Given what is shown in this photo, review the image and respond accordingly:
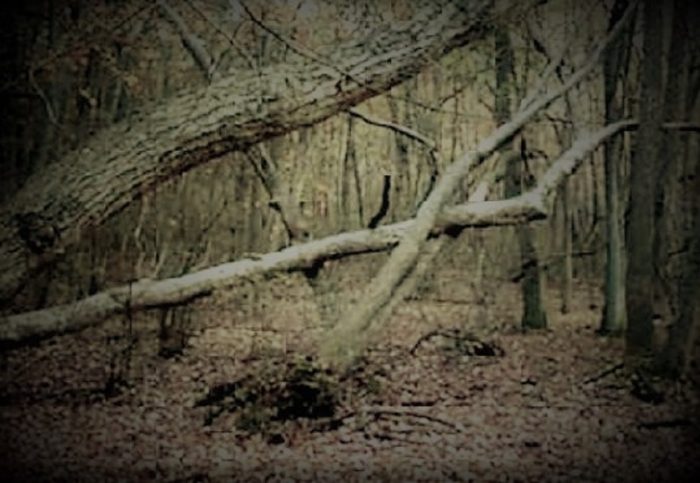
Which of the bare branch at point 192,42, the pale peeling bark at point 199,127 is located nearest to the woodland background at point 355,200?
the bare branch at point 192,42

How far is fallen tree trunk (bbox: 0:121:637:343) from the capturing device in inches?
137

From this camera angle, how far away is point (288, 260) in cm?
416

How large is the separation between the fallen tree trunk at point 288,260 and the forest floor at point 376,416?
0.27 m

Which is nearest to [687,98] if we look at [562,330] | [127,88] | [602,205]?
[602,205]

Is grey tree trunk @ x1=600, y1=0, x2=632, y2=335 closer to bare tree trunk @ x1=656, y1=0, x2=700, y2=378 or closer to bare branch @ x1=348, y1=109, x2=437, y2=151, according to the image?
bare tree trunk @ x1=656, y1=0, x2=700, y2=378

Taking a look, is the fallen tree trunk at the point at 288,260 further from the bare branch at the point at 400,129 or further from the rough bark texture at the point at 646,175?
the bare branch at the point at 400,129

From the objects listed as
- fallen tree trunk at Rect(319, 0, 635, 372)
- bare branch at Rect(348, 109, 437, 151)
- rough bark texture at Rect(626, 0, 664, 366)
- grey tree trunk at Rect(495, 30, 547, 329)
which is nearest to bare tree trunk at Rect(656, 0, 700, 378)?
rough bark texture at Rect(626, 0, 664, 366)

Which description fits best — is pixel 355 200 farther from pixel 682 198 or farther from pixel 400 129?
pixel 682 198

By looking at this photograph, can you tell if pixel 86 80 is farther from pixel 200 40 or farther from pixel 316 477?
pixel 316 477

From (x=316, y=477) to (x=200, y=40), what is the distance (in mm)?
3378

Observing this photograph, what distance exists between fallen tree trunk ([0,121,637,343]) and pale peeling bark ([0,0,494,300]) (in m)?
Answer: 0.53

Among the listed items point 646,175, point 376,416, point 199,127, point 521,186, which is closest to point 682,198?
point 646,175

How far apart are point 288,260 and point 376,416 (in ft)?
4.36

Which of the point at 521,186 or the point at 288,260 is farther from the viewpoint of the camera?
the point at 521,186
